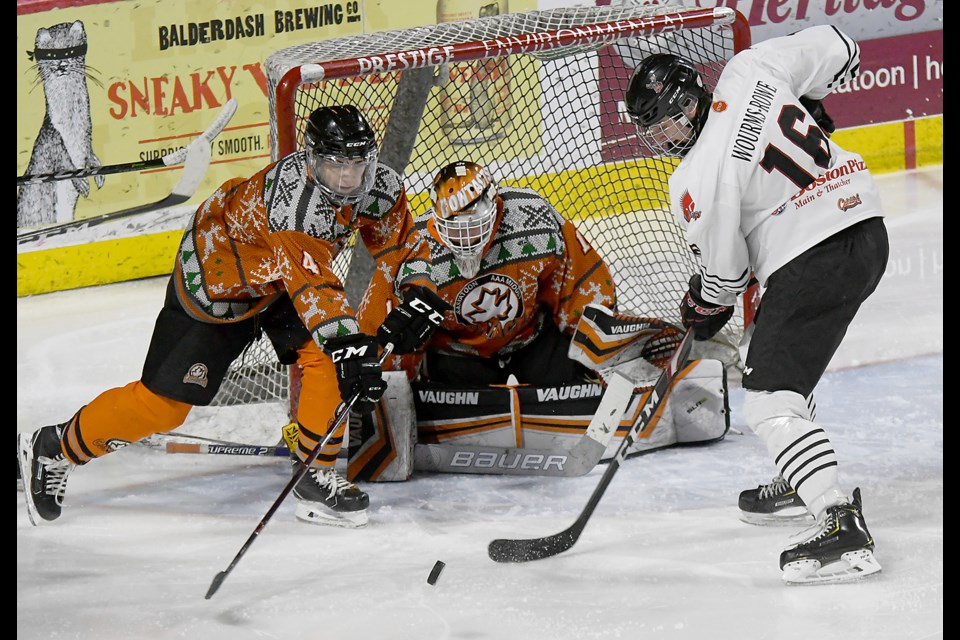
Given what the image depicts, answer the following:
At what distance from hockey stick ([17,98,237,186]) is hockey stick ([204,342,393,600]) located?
2282 mm

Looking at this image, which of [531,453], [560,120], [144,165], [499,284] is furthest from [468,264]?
[144,165]

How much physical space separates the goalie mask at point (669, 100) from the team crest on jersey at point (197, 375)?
120 cm

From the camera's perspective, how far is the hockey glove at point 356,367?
11.0ft

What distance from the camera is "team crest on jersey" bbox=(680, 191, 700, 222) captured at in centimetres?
308

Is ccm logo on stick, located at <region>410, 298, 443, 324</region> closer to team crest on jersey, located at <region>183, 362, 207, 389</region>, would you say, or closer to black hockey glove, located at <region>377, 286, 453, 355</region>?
black hockey glove, located at <region>377, 286, 453, 355</region>

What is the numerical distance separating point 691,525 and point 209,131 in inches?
118

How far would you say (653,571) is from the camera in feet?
10.6

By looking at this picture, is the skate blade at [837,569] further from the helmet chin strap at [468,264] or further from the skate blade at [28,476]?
the skate blade at [28,476]

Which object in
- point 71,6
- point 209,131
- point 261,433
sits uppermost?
point 71,6

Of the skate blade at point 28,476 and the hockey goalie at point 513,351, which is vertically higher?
the hockey goalie at point 513,351

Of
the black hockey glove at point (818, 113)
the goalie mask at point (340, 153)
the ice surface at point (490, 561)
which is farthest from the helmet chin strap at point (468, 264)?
the black hockey glove at point (818, 113)

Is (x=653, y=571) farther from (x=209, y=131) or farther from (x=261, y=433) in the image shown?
(x=209, y=131)

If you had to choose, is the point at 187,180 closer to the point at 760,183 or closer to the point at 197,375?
the point at 197,375
